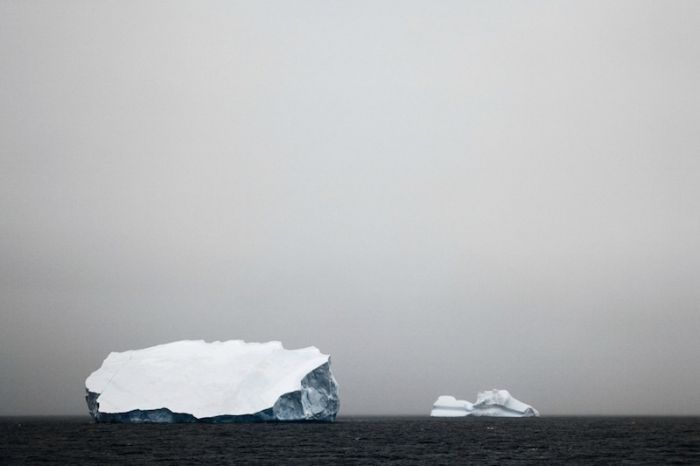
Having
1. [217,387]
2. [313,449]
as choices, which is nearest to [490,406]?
[217,387]

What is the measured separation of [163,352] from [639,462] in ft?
113

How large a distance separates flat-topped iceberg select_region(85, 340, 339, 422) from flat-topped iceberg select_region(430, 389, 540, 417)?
28371 mm

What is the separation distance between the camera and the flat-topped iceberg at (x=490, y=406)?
7981cm

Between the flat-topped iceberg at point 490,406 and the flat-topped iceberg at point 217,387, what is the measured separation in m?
28.4

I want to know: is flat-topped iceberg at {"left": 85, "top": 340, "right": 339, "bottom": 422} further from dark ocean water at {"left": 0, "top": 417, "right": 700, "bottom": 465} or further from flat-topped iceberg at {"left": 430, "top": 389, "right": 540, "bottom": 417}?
flat-topped iceberg at {"left": 430, "top": 389, "right": 540, "bottom": 417}

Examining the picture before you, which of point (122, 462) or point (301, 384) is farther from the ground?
point (301, 384)

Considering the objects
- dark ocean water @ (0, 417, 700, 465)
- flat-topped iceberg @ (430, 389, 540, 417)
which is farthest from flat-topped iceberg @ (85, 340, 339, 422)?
flat-topped iceberg @ (430, 389, 540, 417)

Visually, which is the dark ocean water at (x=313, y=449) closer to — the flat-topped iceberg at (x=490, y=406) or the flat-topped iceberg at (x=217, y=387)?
the flat-topped iceberg at (x=217, y=387)

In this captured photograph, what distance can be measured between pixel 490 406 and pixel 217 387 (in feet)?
121

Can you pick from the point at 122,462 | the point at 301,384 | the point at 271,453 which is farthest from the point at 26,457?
the point at 301,384

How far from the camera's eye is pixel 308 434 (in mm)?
46125

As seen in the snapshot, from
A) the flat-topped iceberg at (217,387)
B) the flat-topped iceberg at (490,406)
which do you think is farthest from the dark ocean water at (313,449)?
the flat-topped iceberg at (490,406)

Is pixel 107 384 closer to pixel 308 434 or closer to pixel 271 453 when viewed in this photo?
pixel 308 434

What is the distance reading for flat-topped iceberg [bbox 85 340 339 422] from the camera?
51.7 metres
